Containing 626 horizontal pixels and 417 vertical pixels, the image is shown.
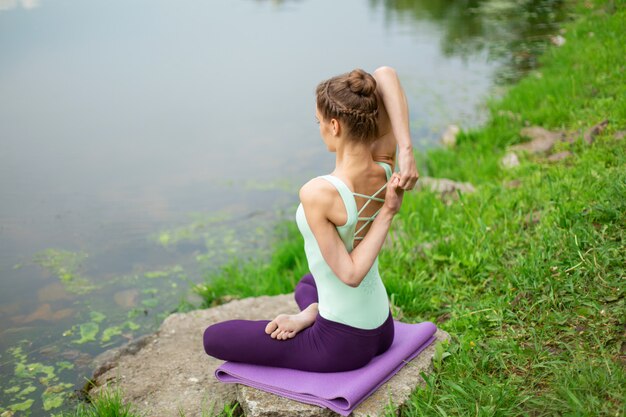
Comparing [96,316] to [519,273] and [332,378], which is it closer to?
[332,378]

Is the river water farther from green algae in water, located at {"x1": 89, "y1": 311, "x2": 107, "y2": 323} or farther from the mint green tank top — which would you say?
the mint green tank top

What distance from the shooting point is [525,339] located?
3146 millimetres

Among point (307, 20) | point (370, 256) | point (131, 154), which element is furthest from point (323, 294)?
point (307, 20)

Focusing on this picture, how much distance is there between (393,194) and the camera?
2666mm

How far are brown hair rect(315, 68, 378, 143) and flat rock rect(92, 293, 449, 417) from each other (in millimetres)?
1106

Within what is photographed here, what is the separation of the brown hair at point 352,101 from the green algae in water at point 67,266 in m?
3.02

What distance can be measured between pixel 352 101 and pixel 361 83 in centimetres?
8

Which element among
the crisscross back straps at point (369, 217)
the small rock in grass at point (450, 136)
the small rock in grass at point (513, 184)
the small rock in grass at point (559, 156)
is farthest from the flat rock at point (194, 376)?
the small rock in grass at point (450, 136)

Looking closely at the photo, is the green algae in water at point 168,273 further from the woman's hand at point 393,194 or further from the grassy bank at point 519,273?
the woman's hand at point 393,194

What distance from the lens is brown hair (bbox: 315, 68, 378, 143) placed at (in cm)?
259

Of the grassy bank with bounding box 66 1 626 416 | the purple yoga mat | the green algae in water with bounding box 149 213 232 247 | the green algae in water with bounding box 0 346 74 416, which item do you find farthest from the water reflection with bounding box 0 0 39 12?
the purple yoga mat

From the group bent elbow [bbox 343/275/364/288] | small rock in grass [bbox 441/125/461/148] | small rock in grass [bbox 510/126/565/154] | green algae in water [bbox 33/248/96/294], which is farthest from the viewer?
small rock in grass [bbox 441/125/461/148]

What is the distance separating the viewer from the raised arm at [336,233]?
2.63 metres

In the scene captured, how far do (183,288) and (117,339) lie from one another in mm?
751
